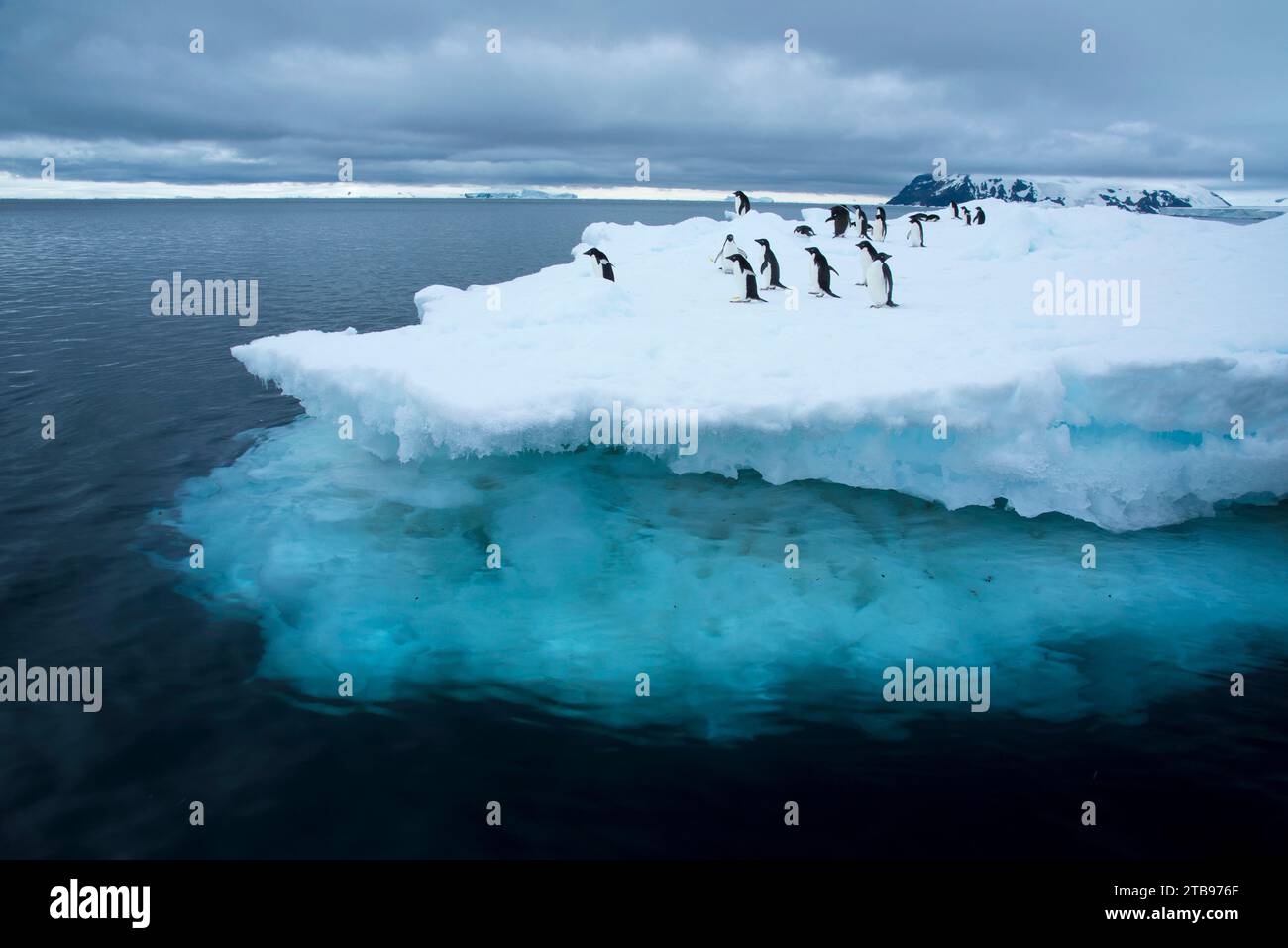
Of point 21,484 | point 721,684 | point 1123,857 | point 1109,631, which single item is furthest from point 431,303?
point 1123,857

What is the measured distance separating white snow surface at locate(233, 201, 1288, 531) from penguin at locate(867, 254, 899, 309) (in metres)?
1.71

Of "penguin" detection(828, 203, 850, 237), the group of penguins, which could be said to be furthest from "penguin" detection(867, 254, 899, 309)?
"penguin" detection(828, 203, 850, 237)

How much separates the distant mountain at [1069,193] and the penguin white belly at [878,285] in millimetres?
79123

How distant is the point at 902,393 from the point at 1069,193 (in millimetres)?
105629

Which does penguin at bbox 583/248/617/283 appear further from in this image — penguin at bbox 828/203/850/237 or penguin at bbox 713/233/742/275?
penguin at bbox 828/203/850/237

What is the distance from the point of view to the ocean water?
474 cm

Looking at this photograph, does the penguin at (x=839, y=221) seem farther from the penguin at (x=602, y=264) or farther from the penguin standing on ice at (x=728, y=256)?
the penguin at (x=602, y=264)

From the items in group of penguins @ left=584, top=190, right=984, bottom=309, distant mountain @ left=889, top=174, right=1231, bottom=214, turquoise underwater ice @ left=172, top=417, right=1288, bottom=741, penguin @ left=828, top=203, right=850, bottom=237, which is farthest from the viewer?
distant mountain @ left=889, top=174, right=1231, bottom=214

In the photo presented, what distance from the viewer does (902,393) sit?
7.85 metres

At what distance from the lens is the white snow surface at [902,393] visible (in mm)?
7898

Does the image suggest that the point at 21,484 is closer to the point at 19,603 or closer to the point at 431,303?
the point at 19,603

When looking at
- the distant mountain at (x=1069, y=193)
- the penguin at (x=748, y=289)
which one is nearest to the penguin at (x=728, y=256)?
the penguin at (x=748, y=289)

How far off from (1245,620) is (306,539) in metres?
8.72

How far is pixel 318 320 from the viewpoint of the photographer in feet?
72.3
